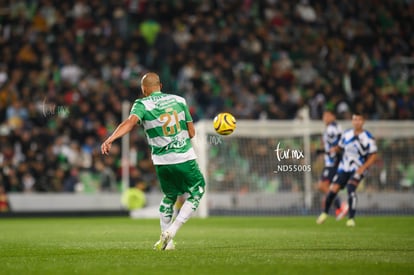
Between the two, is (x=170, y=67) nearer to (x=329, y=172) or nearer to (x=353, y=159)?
(x=329, y=172)

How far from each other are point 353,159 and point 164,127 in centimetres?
857

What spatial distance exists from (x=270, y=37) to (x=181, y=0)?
3536 millimetres

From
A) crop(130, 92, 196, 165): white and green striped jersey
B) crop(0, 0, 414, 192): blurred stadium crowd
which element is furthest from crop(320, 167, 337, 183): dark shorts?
crop(130, 92, 196, 165): white and green striped jersey

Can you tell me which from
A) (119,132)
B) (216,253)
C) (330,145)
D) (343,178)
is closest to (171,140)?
(119,132)

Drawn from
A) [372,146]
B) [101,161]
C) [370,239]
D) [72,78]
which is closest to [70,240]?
[370,239]

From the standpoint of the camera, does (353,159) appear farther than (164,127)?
Yes

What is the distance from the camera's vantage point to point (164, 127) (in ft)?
35.7

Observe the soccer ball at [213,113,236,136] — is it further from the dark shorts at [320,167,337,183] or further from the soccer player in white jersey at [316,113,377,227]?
the dark shorts at [320,167,337,183]

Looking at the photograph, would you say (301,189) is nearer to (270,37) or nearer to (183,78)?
(183,78)

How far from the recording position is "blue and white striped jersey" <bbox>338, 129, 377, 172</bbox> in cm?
1833

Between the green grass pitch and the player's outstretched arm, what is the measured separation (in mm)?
1271

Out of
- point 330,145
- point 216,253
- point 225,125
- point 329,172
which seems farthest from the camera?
point 329,172

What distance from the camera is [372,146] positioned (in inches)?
719

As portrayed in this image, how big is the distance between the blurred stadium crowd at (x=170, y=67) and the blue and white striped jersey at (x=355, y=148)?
624cm
